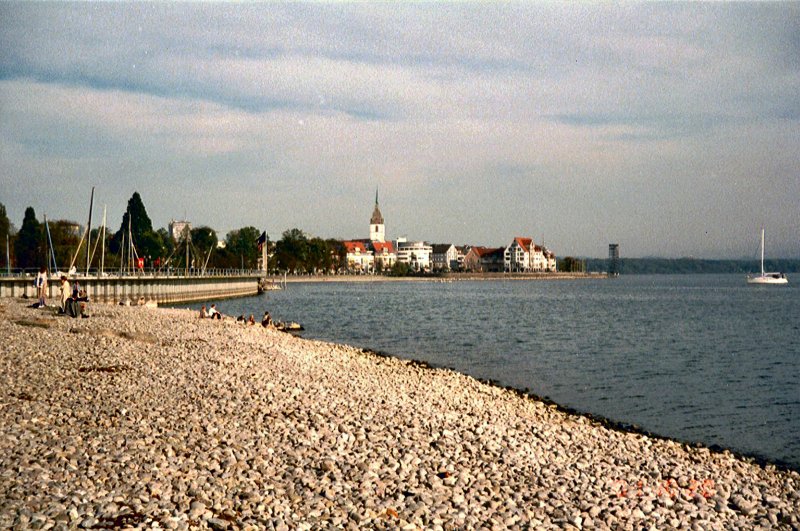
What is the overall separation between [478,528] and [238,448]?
13.9 feet

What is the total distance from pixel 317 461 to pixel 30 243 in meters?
95.3

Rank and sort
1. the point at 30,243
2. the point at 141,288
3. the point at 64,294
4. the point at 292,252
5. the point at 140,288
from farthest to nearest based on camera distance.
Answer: the point at 292,252
the point at 30,243
the point at 141,288
the point at 140,288
the point at 64,294

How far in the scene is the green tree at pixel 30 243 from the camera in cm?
9056

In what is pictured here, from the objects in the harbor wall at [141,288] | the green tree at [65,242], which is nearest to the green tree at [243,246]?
the green tree at [65,242]

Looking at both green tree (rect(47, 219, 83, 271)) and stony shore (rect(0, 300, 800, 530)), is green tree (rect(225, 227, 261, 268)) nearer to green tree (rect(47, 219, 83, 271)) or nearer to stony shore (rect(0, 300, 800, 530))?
green tree (rect(47, 219, 83, 271))

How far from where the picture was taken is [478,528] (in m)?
9.14

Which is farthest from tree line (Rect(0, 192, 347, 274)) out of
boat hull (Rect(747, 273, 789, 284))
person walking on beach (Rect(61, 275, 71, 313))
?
boat hull (Rect(747, 273, 789, 284))

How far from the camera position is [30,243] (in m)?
94.1

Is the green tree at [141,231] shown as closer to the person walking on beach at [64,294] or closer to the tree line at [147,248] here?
the tree line at [147,248]

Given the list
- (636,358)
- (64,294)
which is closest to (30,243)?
(64,294)

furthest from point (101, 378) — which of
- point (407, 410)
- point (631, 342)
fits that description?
point (631, 342)

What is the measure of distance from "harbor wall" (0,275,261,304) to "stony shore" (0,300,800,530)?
3581cm

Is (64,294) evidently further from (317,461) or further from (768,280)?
(768,280)

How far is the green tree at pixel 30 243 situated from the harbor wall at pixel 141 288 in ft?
69.2
